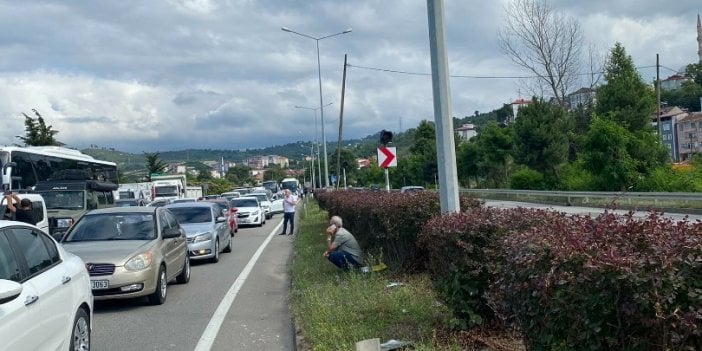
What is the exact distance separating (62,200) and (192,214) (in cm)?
475

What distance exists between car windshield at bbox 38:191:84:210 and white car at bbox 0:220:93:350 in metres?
14.0

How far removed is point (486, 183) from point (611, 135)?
25.3 meters

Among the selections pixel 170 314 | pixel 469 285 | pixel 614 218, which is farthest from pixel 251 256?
pixel 614 218

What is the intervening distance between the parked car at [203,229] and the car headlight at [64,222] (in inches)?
117

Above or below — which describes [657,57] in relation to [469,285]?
above

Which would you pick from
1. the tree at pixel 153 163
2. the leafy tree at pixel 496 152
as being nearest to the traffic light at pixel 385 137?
the leafy tree at pixel 496 152

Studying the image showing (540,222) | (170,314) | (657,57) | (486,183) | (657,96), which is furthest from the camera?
(486,183)

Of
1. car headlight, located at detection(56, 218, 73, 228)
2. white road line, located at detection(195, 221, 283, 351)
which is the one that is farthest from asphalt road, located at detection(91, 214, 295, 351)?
car headlight, located at detection(56, 218, 73, 228)

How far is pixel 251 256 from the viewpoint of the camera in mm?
18016

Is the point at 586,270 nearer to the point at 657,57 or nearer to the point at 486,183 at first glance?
the point at 657,57

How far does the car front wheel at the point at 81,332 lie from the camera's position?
6.07 m

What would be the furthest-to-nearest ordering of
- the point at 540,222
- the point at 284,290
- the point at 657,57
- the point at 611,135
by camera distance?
1. the point at 657,57
2. the point at 611,135
3. the point at 284,290
4. the point at 540,222

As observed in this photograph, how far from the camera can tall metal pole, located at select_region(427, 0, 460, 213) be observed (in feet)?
29.1

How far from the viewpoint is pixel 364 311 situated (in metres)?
8.34
